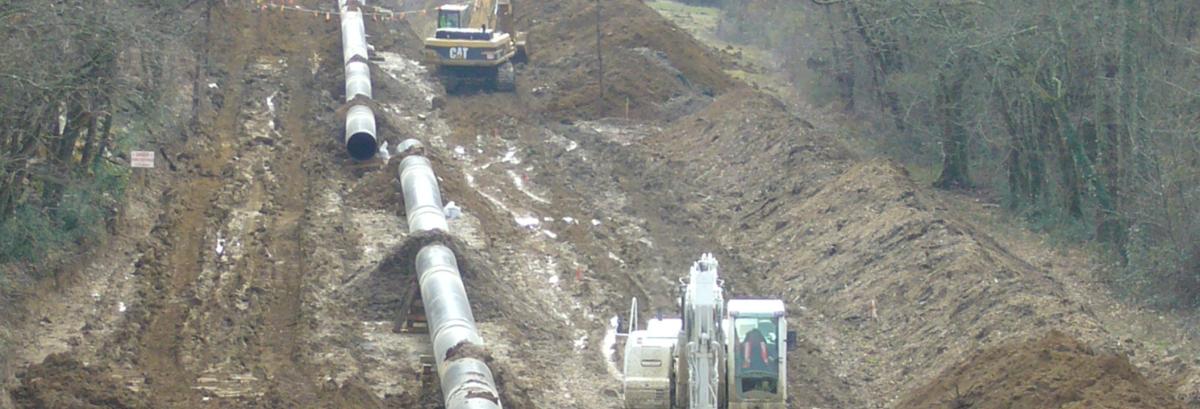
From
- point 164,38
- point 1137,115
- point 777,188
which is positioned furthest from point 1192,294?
point 164,38

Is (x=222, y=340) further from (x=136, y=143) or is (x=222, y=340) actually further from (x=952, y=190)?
(x=952, y=190)

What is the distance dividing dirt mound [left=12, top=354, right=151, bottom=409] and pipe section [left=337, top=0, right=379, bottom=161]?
1604 centimetres

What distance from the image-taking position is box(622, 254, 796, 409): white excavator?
1645cm

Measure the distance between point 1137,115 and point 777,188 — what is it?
908 centimetres

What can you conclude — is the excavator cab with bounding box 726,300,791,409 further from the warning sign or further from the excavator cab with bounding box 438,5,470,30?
the excavator cab with bounding box 438,5,470,30

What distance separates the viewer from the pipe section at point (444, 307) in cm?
1953

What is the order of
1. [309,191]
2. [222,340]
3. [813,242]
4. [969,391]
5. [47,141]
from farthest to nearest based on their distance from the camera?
[309,191] → [813,242] → [47,141] → [222,340] → [969,391]

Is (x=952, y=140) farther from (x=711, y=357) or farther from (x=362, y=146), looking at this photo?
(x=711, y=357)

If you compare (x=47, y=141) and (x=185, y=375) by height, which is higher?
(x=47, y=141)

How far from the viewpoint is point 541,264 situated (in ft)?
95.1

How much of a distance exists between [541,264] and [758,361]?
1223cm

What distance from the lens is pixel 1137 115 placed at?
26312 millimetres

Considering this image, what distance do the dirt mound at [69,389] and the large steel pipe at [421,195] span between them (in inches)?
333

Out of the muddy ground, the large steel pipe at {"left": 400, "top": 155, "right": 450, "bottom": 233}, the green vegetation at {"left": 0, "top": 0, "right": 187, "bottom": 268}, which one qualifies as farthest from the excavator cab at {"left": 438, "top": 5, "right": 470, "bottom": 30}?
the green vegetation at {"left": 0, "top": 0, "right": 187, "bottom": 268}
